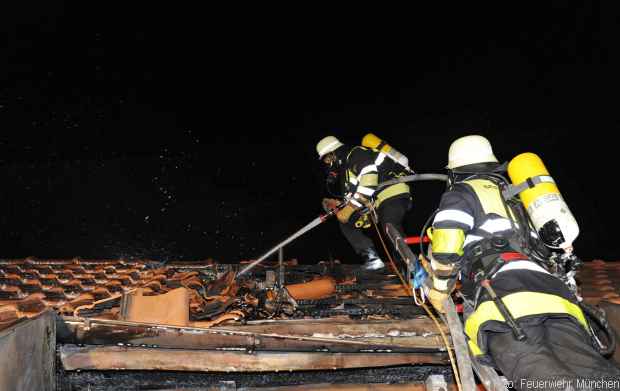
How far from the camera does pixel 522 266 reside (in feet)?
9.50

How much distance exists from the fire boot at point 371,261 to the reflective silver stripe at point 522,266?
3561 millimetres

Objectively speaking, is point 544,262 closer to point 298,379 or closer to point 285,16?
point 298,379

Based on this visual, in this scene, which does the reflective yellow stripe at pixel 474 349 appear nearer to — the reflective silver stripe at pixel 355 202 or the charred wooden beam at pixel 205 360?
the charred wooden beam at pixel 205 360

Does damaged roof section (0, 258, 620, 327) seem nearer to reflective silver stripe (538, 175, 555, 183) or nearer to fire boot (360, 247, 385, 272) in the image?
fire boot (360, 247, 385, 272)

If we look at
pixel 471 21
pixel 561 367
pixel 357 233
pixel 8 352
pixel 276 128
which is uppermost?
pixel 471 21

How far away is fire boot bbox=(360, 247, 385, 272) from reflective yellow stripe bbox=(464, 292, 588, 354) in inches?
141

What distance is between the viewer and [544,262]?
3045mm

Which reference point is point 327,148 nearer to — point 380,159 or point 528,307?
point 380,159

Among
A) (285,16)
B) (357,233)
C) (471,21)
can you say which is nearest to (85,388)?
(357,233)

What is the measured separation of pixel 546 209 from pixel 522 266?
1.18ft

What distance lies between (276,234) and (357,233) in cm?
983

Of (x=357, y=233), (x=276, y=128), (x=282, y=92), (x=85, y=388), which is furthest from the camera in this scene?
(x=276, y=128)

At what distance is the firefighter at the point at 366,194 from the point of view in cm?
612

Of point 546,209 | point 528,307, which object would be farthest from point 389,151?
point 528,307
